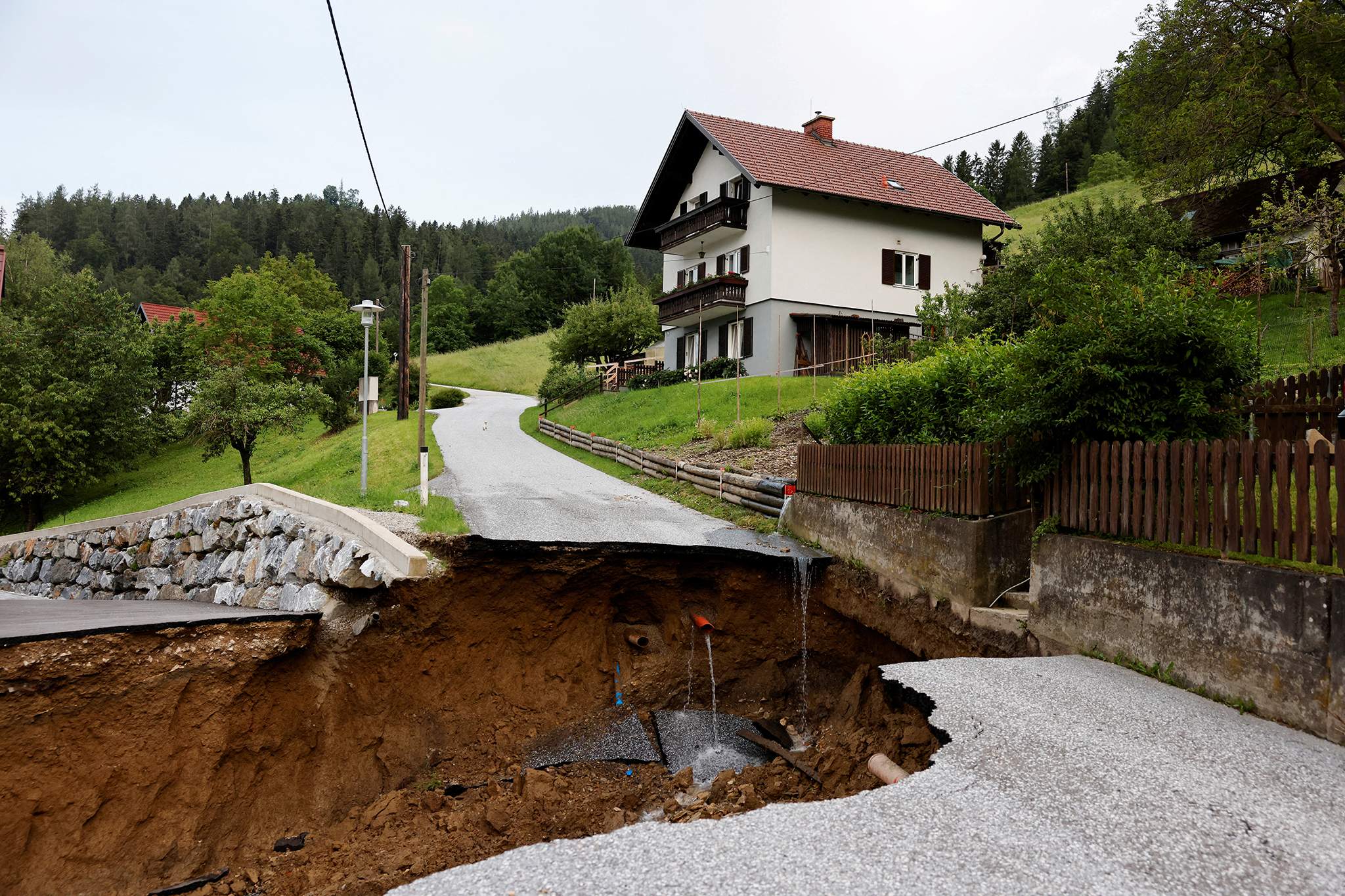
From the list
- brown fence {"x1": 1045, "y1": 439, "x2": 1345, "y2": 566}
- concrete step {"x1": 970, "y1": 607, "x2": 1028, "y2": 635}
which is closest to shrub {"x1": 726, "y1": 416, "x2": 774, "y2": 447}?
concrete step {"x1": 970, "y1": 607, "x2": 1028, "y2": 635}

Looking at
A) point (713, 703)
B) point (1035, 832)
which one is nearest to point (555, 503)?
point (713, 703)

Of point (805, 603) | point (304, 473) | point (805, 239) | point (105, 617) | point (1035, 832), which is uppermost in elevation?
point (805, 239)

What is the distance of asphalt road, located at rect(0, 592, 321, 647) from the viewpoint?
25.2 ft

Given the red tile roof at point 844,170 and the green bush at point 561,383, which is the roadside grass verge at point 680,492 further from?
the red tile roof at point 844,170

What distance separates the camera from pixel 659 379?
32.6m

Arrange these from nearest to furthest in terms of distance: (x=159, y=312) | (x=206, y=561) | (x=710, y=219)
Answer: (x=206, y=561) → (x=710, y=219) → (x=159, y=312)

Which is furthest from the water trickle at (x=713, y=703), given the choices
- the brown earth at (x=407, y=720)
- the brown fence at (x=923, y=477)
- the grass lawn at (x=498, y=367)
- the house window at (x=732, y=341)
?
the grass lawn at (x=498, y=367)

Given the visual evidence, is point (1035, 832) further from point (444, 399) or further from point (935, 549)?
point (444, 399)

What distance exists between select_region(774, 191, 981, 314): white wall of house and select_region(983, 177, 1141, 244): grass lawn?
2598cm

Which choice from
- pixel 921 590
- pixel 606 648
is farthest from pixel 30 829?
pixel 921 590

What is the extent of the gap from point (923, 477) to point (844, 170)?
85.0 ft

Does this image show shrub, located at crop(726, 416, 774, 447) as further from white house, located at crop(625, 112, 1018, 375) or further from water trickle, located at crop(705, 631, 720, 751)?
white house, located at crop(625, 112, 1018, 375)

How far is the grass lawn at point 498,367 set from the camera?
56.3 meters

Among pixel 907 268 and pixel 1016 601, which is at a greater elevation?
pixel 907 268
